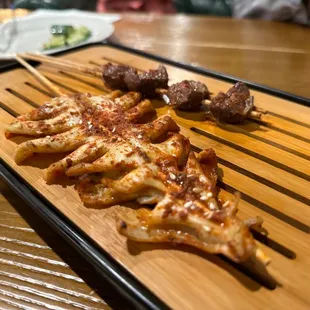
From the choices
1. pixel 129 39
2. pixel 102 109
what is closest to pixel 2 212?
pixel 102 109

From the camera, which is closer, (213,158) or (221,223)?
(221,223)

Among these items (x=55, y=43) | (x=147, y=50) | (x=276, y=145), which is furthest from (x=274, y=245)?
(x=55, y=43)

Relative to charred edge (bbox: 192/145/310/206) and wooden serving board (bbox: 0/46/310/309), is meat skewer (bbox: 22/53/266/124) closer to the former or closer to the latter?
wooden serving board (bbox: 0/46/310/309)

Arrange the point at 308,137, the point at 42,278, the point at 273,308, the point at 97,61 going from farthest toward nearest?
the point at 97,61, the point at 308,137, the point at 42,278, the point at 273,308

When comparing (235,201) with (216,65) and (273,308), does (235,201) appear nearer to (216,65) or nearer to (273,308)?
(273,308)

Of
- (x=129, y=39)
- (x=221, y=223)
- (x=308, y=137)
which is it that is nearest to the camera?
(x=221, y=223)

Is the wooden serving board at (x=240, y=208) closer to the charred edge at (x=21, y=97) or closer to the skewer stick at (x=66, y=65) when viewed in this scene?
the charred edge at (x=21, y=97)

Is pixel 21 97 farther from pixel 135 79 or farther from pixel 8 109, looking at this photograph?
pixel 135 79
